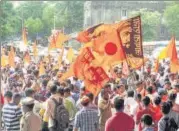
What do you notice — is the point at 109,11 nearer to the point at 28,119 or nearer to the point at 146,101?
the point at 146,101

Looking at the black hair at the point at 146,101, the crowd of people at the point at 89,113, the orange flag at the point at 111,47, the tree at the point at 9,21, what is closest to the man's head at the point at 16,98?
the crowd of people at the point at 89,113

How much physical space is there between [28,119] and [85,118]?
107 centimetres

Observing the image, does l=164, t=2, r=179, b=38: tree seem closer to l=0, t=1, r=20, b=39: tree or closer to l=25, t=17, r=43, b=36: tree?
l=25, t=17, r=43, b=36: tree

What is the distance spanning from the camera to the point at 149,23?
68.8 m

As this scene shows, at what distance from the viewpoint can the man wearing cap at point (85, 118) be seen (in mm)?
8766

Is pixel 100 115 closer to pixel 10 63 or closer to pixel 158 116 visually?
pixel 158 116

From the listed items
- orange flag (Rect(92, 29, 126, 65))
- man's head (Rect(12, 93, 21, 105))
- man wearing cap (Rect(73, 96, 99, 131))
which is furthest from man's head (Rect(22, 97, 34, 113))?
orange flag (Rect(92, 29, 126, 65))

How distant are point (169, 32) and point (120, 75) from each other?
182ft

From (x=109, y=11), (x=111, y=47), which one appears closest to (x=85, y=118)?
(x=111, y=47)

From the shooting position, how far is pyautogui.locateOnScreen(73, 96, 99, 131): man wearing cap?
8.77 m

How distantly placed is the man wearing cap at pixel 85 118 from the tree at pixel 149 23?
57982 mm

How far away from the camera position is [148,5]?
253ft

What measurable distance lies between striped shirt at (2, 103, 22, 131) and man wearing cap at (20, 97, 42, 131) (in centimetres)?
47

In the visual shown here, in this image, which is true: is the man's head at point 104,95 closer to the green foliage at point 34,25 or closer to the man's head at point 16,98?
the man's head at point 16,98
